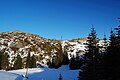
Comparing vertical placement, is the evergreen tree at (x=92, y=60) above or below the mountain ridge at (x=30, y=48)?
below

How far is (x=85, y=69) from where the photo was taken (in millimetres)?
32125

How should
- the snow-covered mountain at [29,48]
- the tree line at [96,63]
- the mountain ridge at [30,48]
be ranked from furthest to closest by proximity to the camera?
the snow-covered mountain at [29,48]
the mountain ridge at [30,48]
the tree line at [96,63]

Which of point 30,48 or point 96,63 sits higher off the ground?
point 30,48

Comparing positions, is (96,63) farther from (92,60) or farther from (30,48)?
(30,48)

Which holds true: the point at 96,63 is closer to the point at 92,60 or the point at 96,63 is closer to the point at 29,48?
the point at 92,60

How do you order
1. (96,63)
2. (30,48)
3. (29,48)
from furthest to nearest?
(30,48)
(29,48)
(96,63)

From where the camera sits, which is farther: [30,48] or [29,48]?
[30,48]

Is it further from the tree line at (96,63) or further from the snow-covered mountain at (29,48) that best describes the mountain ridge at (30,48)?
the tree line at (96,63)

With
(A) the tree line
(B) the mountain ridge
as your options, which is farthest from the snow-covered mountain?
(A) the tree line

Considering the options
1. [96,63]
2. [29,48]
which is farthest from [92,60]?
[29,48]

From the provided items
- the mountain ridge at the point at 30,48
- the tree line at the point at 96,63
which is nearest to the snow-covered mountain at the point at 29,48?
the mountain ridge at the point at 30,48

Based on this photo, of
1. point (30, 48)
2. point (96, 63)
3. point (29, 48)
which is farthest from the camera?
point (30, 48)

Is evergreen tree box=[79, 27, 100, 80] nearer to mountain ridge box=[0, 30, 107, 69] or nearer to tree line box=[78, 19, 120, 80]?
tree line box=[78, 19, 120, 80]

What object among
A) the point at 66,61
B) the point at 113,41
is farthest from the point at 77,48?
the point at 113,41
